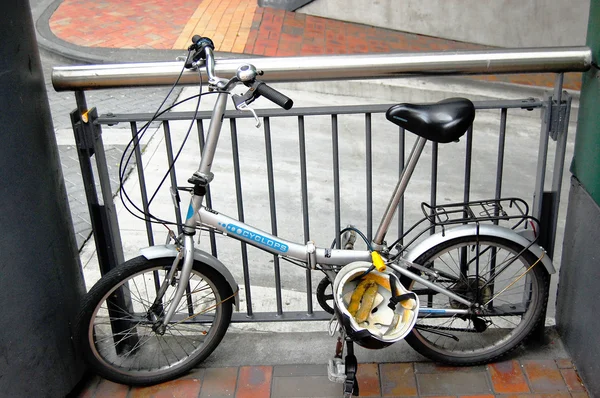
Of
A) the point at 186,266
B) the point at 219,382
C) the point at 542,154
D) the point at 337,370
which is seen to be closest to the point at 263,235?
the point at 186,266

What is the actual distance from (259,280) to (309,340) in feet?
3.58

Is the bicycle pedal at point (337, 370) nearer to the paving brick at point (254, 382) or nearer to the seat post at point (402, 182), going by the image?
the paving brick at point (254, 382)

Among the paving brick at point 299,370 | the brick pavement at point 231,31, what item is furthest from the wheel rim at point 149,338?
the brick pavement at point 231,31

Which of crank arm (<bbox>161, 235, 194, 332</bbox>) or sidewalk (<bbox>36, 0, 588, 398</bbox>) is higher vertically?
crank arm (<bbox>161, 235, 194, 332</bbox>)

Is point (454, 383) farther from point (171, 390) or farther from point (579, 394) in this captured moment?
point (171, 390)

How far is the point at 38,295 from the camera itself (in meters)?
2.70

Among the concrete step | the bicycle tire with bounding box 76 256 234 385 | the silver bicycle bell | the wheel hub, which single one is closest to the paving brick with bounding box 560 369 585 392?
the wheel hub

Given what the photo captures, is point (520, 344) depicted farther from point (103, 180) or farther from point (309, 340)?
point (103, 180)

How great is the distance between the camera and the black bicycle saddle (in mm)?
2586

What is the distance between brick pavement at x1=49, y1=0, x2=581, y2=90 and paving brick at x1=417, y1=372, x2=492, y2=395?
20.1 feet

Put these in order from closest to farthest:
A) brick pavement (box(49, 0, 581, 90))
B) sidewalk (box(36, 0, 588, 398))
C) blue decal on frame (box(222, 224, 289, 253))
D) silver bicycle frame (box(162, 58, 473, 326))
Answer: silver bicycle frame (box(162, 58, 473, 326))
blue decal on frame (box(222, 224, 289, 253))
sidewalk (box(36, 0, 588, 398))
brick pavement (box(49, 0, 581, 90))

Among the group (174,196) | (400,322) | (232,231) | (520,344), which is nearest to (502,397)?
(520,344)

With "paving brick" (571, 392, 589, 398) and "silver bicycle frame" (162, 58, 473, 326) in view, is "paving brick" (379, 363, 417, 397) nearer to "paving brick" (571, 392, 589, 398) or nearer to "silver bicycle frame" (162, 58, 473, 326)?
"silver bicycle frame" (162, 58, 473, 326)

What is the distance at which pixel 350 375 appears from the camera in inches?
114
